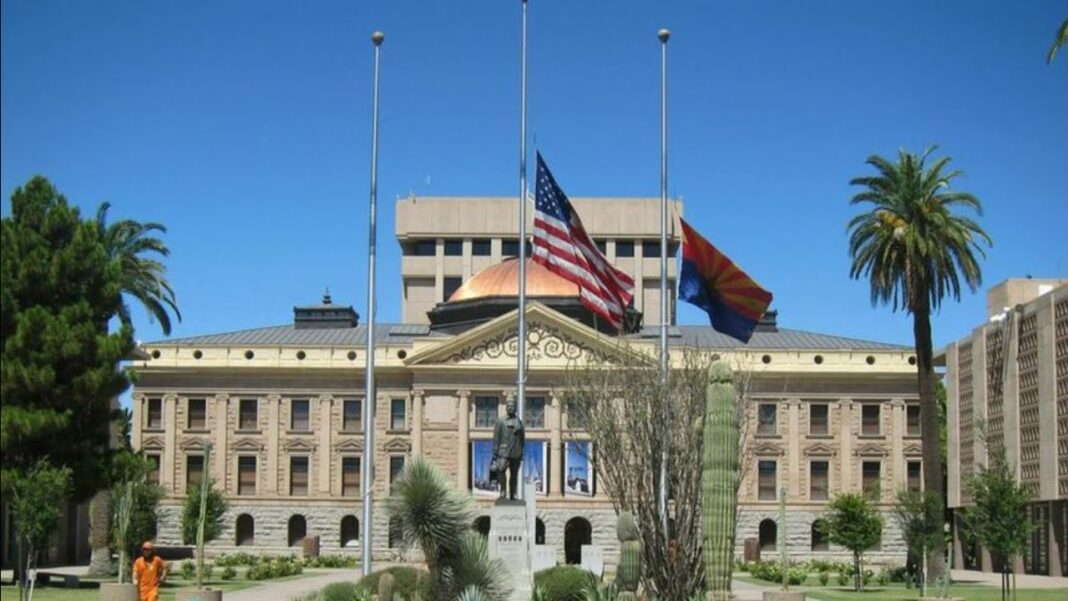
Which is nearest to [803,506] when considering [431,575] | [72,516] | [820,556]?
[820,556]

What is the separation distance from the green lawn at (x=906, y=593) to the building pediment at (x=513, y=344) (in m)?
26.6

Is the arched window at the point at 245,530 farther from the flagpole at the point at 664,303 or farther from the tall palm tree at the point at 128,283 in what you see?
the flagpole at the point at 664,303

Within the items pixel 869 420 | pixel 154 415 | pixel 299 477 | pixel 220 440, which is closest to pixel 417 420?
pixel 299 477

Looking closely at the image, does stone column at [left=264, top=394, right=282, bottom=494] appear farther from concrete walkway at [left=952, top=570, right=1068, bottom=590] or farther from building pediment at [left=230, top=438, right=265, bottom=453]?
concrete walkway at [left=952, top=570, right=1068, bottom=590]

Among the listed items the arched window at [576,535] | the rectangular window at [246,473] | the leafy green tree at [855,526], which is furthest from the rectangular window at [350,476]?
the leafy green tree at [855,526]

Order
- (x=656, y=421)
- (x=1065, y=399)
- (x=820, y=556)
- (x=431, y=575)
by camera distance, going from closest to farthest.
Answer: (x=431, y=575)
(x=656, y=421)
(x=1065, y=399)
(x=820, y=556)

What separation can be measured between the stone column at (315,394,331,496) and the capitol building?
0.11m

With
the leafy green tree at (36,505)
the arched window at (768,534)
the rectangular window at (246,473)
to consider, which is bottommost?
the arched window at (768,534)

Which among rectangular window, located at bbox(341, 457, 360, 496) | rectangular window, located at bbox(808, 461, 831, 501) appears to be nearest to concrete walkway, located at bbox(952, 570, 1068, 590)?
rectangular window, located at bbox(808, 461, 831, 501)

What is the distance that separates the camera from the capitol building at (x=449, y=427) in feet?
285

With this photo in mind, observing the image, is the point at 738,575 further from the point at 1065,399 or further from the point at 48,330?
the point at 48,330

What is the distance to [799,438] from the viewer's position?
8931 centimetres

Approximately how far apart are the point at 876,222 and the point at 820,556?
32689 mm

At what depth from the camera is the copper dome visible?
92250 mm
